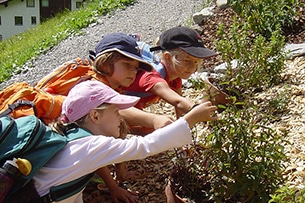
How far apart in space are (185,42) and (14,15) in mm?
42465

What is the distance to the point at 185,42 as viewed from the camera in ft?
14.2

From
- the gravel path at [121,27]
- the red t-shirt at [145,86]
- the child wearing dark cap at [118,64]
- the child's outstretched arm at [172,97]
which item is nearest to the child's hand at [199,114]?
the child's outstretched arm at [172,97]

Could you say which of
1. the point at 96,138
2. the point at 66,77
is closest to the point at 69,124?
the point at 96,138

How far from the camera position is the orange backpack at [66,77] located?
13.0 feet

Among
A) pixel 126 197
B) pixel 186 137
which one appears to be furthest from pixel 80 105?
pixel 126 197

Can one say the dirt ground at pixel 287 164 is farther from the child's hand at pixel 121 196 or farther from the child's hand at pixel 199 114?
the child's hand at pixel 199 114

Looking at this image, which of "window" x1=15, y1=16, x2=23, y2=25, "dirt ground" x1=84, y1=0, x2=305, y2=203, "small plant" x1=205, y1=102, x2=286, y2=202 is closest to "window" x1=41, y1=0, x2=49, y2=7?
"window" x1=15, y1=16, x2=23, y2=25

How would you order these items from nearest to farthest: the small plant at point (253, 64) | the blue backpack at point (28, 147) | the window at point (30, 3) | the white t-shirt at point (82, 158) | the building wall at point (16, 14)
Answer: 1. the blue backpack at point (28, 147)
2. the white t-shirt at point (82, 158)
3. the small plant at point (253, 64)
4. the building wall at point (16, 14)
5. the window at point (30, 3)

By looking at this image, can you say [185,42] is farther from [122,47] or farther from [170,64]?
[122,47]

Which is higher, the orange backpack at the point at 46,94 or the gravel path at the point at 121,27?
Result: the orange backpack at the point at 46,94

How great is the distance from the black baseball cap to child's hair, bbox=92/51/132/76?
0.53 meters

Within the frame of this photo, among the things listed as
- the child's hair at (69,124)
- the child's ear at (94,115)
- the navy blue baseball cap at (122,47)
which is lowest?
the child's hair at (69,124)

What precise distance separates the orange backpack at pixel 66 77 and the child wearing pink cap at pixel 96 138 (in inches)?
28.3

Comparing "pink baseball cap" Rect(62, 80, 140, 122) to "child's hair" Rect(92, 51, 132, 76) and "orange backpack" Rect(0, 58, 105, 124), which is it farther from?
"child's hair" Rect(92, 51, 132, 76)
